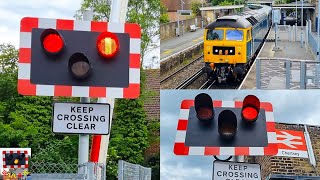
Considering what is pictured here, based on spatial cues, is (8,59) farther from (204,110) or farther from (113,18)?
(204,110)

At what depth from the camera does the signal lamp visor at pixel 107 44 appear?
317 cm

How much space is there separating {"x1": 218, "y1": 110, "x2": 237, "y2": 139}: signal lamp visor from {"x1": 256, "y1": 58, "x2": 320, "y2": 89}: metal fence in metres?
10.4

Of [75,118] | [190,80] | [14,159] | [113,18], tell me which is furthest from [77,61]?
[190,80]

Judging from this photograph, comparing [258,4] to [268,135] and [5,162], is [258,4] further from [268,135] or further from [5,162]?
[268,135]

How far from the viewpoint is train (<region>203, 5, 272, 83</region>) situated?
1444cm

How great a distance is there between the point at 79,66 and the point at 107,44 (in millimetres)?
158

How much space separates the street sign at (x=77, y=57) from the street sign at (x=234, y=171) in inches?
29.7

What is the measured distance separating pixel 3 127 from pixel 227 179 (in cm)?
1604

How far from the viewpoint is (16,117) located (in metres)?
19.7

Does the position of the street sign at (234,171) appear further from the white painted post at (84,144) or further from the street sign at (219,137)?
the white painted post at (84,144)

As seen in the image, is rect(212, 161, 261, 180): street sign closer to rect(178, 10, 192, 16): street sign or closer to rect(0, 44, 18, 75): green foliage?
rect(178, 10, 192, 16): street sign

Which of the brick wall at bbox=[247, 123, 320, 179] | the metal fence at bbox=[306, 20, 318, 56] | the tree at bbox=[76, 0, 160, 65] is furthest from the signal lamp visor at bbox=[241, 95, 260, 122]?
the tree at bbox=[76, 0, 160, 65]

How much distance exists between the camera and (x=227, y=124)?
369 centimetres

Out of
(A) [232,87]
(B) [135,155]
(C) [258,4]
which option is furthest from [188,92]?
(B) [135,155]
